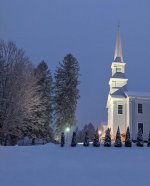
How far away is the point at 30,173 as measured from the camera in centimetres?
2220

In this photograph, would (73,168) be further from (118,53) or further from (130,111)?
Answer: (118,53)

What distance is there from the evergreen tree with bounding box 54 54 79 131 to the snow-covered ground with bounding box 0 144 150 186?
67.7 ft

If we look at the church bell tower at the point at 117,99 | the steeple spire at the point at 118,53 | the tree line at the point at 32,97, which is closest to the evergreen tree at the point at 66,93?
the tree line at the point at 32,97

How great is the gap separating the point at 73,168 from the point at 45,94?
102ft

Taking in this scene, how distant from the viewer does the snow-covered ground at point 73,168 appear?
20188 millimetres

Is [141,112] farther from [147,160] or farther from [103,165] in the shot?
[103,165]

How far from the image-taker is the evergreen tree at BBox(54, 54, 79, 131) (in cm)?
5416

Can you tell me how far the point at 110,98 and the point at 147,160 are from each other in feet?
100

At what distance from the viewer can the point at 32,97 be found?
4675cm

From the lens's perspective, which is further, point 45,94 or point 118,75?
point 118,75

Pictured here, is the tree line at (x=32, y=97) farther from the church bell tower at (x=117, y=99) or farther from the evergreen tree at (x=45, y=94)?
the church bell tower at (x=117, y=99)

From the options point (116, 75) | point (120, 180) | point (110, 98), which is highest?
point (116, 75)

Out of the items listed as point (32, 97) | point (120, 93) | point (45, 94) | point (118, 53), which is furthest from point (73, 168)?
point (118, 53)

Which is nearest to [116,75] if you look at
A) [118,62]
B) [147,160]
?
[118,62]
